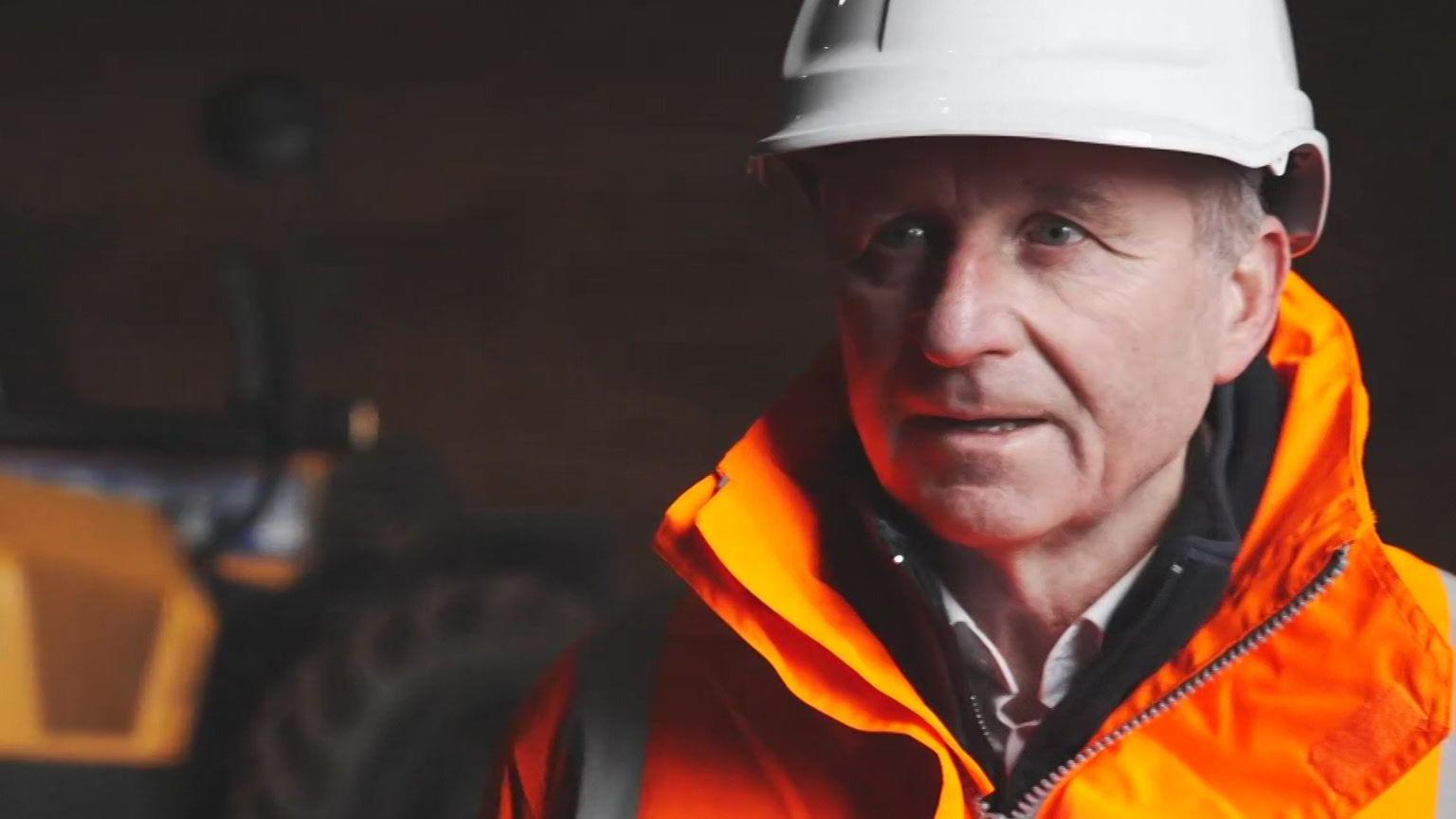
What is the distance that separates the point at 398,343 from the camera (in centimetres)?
334

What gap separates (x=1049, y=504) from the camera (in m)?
1.09

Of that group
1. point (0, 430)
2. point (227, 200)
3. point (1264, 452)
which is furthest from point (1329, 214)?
point (227, 200)

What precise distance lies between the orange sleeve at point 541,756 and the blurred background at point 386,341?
1062mm

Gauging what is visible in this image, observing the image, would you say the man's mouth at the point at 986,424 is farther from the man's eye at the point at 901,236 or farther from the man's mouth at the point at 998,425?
the man's eye at the point at 901,236

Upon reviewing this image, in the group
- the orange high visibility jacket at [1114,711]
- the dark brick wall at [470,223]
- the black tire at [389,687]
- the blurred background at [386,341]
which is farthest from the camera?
the dark brick wall at [470,223]

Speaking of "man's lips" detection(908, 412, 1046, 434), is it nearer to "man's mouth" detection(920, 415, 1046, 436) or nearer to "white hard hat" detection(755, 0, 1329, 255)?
"man's mouth" detection(920, 415, 1046, 436)

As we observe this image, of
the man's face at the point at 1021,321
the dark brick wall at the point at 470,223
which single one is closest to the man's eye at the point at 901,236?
the man's face at the point at 1021,321

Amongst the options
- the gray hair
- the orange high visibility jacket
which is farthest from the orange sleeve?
the gray hair

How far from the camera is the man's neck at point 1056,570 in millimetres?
1150

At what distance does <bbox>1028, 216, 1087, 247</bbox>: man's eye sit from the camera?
107 centimetres

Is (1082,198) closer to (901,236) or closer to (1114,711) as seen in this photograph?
(901,236)

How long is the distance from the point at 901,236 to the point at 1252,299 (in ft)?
0.79

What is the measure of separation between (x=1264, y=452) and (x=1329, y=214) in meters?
1.50

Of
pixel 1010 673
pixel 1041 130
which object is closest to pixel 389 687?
pixel 1010 673
